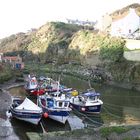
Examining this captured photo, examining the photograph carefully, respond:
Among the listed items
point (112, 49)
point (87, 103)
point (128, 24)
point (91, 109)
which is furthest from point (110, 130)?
point (128, 24)

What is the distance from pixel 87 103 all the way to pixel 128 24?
166 feet

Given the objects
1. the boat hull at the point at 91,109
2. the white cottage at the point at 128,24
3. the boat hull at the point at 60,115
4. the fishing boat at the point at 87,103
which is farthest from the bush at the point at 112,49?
the boat hull at the point at 60,115

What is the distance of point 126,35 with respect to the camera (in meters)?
86.4

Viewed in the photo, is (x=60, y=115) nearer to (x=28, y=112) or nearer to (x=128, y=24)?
(x=28, y=112)

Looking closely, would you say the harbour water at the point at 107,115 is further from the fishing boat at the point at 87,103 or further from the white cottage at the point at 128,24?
Answer: the white cottage at the point at 128,24

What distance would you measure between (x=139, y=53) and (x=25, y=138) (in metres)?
41.6

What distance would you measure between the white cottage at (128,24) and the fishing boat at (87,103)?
47373mm

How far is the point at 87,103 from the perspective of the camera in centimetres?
4134

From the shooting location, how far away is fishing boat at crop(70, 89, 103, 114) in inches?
1617

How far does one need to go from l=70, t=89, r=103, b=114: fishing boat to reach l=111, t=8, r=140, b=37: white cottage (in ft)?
155

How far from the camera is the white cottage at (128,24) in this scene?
3453 inches

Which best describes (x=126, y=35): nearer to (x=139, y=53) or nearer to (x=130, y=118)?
(x=139, y=53)

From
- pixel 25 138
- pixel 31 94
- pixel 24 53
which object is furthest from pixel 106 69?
pixel 24 53

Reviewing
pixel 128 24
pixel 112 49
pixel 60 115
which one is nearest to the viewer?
pixel 60 115
